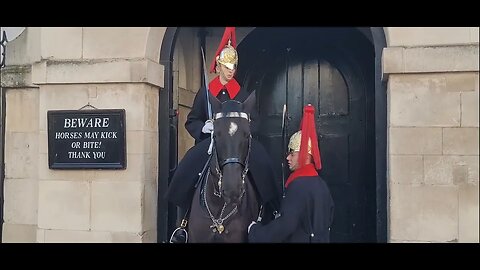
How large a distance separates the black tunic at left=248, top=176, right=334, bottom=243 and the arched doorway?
110 inches

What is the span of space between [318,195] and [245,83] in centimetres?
348

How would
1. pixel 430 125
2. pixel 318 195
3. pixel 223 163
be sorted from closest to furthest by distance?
pixel 223 163
pixel 318 195
pixel 430 125

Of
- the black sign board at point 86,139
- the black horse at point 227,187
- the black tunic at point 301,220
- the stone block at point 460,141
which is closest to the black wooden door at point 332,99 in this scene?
the stone block at point 460,141

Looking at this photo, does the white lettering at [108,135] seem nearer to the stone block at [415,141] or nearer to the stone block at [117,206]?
the stone block at [117,206]

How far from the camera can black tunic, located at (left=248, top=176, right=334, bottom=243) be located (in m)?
5.31

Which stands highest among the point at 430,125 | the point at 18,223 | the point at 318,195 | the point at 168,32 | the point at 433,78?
the point at 168,32

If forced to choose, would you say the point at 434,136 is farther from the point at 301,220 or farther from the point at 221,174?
the point at 221,174

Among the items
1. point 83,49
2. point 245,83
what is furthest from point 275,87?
point 83,49

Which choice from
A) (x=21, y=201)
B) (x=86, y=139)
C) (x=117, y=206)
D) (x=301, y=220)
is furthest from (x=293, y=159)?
(x=21, y=201)

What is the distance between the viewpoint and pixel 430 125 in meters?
5.70

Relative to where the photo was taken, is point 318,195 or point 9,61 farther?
point 9,61

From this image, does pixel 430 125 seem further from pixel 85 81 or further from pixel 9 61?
pixel 9 61

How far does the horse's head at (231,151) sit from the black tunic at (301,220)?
592 millimetres

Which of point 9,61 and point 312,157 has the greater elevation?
point 9,61
